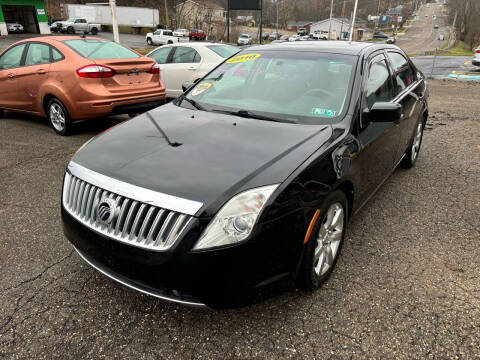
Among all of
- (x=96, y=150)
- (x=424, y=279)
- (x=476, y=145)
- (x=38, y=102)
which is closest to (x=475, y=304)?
(x=424, y=279)

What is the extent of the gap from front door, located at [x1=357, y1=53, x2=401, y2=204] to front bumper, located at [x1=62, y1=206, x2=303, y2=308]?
3.59 ft

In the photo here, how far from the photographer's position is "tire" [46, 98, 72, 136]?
18.9 ft

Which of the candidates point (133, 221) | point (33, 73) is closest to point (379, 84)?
point (133, 221)

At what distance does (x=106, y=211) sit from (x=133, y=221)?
20 centimetres

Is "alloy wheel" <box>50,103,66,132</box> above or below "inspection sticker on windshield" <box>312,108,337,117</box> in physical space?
below

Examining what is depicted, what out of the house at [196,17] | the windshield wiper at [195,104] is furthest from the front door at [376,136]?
the house at [196,17]

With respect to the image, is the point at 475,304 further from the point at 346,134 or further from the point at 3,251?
the point at 3,251

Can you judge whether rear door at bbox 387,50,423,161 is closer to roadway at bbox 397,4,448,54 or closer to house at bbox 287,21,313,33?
roadway at bbox 397,4,448,54

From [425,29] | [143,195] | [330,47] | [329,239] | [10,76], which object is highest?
[330,47]

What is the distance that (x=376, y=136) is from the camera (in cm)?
296

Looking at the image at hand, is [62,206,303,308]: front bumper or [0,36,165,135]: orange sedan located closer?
[62,206,303,308]: front bumper

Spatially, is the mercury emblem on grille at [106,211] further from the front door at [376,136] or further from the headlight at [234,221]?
the front door at [376,136]

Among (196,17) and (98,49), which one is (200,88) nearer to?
(98,49)

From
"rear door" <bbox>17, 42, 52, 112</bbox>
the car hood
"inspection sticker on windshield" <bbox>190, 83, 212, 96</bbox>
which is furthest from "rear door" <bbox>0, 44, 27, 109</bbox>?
the car hood
